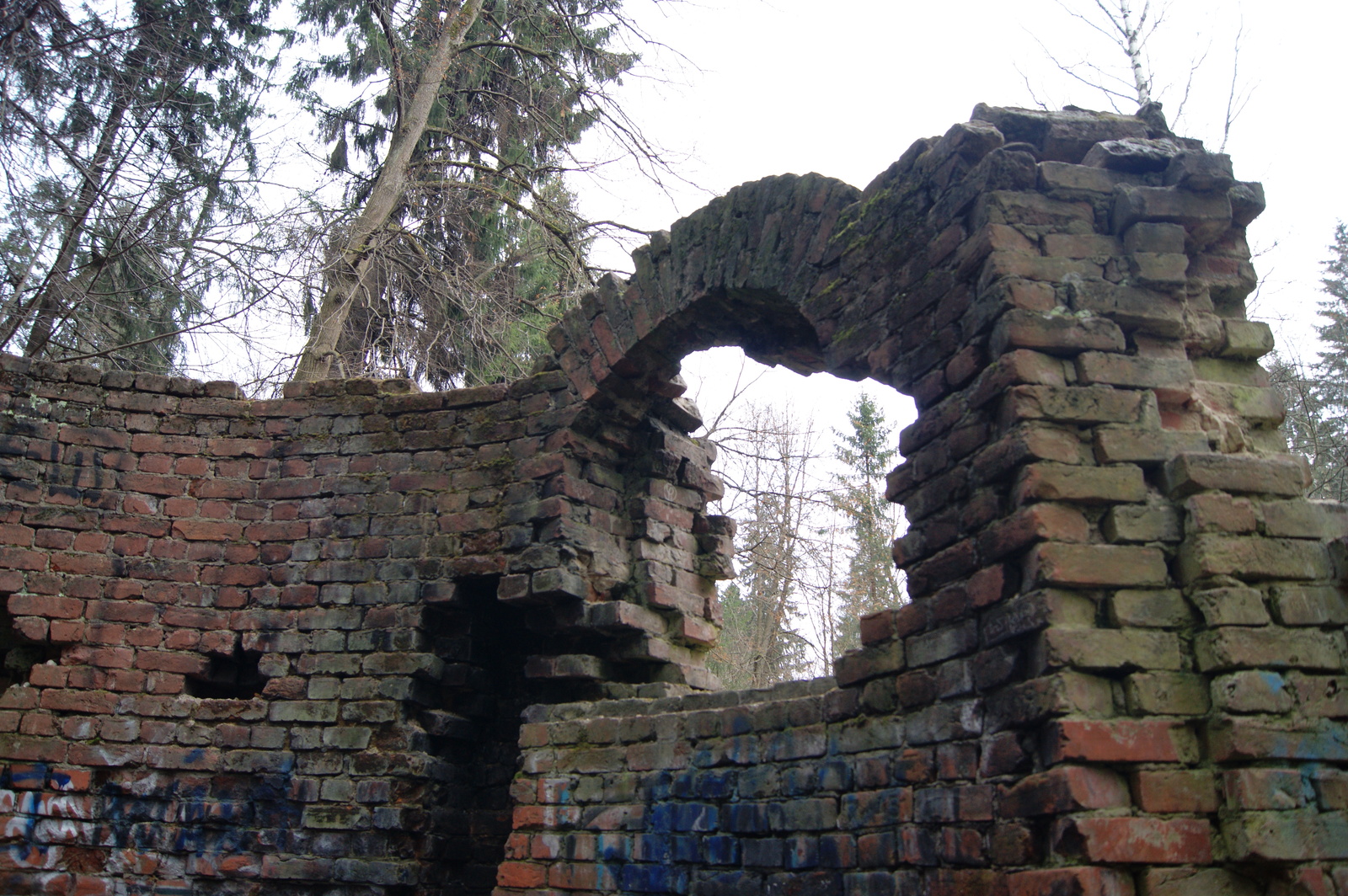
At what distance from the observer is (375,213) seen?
33.5ft

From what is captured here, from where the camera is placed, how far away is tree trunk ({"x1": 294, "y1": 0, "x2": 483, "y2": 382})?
9.21 m

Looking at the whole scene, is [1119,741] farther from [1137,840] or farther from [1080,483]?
[1080,483]

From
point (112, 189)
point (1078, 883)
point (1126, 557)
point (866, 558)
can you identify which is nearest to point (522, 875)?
point (1078, 883)

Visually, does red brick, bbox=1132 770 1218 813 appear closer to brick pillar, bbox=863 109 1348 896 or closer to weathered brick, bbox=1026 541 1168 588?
brick pillar, bbox=863 109 1348 896

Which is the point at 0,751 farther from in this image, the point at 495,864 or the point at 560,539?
the point at 560,539

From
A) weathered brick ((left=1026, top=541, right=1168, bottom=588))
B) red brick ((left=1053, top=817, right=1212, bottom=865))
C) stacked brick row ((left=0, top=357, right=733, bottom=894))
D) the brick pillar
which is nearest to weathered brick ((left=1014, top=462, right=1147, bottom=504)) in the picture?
the brick pillar

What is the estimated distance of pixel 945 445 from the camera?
312 cm

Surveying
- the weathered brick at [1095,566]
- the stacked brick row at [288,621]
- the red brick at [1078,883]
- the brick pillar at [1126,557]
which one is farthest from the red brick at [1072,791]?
the stacked brick row at [288,621]

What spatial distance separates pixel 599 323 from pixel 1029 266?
2290mm

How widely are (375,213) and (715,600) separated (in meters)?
6.81

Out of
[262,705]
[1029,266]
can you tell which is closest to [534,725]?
[262,705]

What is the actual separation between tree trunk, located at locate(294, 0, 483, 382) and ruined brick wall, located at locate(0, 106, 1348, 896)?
411 cm

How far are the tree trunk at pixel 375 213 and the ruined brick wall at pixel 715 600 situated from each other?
4.11 m

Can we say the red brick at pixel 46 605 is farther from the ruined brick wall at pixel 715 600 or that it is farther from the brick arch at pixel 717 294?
the brick arch at pixel 717 294
